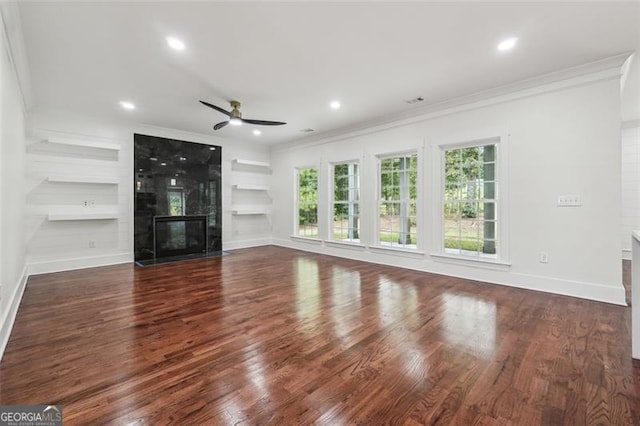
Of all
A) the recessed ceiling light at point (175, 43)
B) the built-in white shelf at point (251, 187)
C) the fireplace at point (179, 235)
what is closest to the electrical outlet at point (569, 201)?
the recessed ceiling light at point (175, 43)

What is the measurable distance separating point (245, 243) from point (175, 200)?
6.86ft

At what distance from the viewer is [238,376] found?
6.24 ft

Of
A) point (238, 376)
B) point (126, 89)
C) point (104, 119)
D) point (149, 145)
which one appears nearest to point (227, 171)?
point (149, 145)

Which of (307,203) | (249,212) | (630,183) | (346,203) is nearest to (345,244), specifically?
(346,203)

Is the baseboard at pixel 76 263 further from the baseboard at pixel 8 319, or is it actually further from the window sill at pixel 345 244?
the window sill at pixel 345 244

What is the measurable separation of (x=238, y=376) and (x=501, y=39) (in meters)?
3.84

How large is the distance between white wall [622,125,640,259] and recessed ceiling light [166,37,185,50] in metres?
8.02

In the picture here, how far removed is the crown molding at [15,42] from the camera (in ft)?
7.64

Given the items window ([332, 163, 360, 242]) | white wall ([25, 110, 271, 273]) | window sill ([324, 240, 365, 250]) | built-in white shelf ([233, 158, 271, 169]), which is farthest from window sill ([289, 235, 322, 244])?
white wall ([25, 110, 271, 273])

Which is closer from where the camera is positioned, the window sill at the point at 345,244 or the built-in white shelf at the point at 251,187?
the window sill at the point at 345,244

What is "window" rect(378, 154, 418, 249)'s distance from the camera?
5.25 metres

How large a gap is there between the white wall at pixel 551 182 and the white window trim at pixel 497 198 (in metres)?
0.02

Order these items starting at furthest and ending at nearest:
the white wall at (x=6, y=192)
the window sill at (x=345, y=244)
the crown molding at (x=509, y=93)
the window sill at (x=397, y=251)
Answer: the window sill at (x=345, y=244), the window sill at (x=397, y=251), the crown molding at (x=509, y=93), the white wall at (x=6, y=192)

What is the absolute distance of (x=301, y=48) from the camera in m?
3.04
